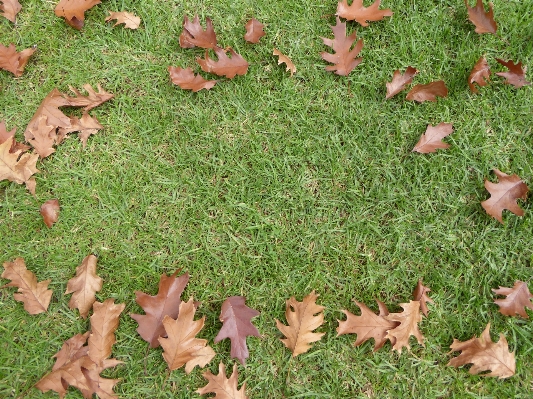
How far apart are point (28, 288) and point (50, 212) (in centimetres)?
43

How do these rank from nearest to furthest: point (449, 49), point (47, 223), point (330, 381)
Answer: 1. point (330, 381)
2. point (47, 223)
3. point (449, 49)

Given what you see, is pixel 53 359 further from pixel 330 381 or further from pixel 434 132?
pixel 434 132

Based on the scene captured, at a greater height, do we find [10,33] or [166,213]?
[10,33]

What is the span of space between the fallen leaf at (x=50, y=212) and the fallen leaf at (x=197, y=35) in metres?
1.21

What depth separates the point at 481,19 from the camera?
2586 millimetres

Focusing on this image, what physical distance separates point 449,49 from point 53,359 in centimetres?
287

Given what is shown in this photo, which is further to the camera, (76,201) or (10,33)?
(10,33)

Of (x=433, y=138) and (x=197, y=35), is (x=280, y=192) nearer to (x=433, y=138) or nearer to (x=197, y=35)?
(x=433, y=138)

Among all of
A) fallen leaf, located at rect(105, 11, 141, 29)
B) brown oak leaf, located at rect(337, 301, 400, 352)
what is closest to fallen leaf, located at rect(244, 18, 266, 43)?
fallen leaf, located at rect(105, 11, 141, 29)

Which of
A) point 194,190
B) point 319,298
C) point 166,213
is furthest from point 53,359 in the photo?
point 319,298

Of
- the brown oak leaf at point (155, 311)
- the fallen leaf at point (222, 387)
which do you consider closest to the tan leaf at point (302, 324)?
the fallen leaf at point (222, 387)

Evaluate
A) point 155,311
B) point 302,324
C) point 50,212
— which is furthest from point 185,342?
point 50,212

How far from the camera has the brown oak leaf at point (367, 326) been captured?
7.20 ft

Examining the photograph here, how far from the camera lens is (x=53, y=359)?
2.26m
